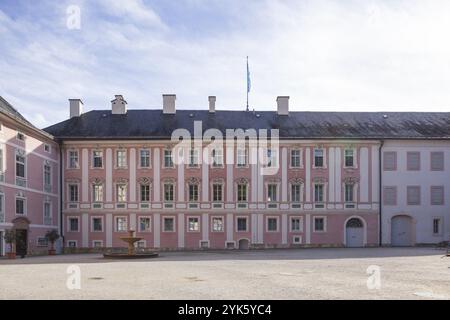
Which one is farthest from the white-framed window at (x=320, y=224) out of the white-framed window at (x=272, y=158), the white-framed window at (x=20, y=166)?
the white-framed window at (x=20, y=166)

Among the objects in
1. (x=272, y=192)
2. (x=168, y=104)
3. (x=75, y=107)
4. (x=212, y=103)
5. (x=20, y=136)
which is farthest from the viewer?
(x=212, y=103)

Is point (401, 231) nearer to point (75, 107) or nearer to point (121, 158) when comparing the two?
point (121, 158)

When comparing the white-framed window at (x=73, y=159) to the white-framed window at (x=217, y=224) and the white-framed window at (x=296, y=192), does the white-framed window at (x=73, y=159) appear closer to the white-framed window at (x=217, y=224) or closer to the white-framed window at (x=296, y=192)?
the white-framed window at (x=217, y=224)

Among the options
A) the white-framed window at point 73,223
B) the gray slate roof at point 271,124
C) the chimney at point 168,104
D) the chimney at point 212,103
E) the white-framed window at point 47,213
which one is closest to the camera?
the white-framed window at point 47,213

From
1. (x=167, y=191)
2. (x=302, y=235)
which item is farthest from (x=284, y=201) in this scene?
(x=167, y=191)

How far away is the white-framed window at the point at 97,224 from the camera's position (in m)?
43.3

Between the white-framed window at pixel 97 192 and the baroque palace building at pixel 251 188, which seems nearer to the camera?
the baroque palace building at pixel 251 188

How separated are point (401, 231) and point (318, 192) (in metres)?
6.98

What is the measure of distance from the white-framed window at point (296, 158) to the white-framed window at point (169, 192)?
30.4 feet

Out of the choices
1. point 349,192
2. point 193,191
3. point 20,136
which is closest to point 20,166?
point 20,136

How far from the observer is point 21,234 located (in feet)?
119

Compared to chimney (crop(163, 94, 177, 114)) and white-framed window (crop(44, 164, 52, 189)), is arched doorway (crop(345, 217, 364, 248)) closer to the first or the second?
chimney (crop(163, 94, 177, 114))

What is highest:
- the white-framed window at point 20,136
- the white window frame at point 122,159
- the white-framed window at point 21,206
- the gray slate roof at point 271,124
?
the gray slate roof at point 271,124
